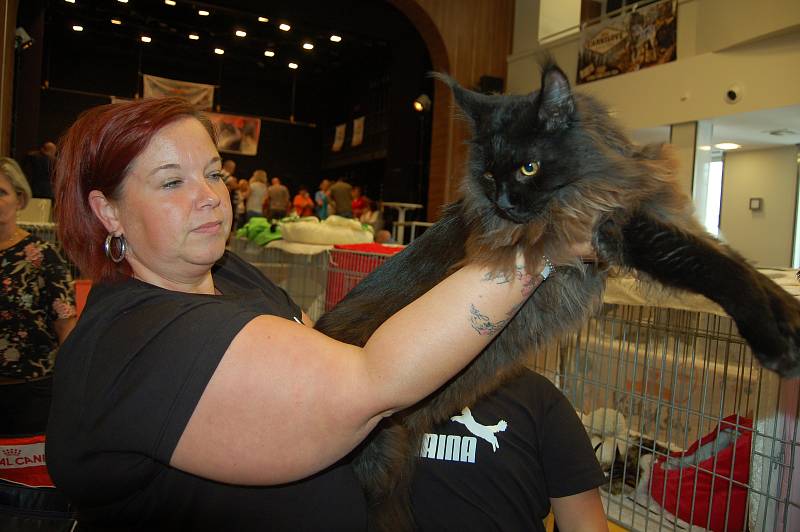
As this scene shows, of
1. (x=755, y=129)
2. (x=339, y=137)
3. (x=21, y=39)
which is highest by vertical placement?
(x=339, y=137)

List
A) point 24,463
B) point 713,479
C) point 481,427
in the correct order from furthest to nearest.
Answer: point 24,463
point 481,427
point 713,479

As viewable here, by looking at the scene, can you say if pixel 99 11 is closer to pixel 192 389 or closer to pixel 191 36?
pixel 191 36

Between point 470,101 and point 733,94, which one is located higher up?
point 733,94

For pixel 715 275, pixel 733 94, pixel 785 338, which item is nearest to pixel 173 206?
pixel 715 275

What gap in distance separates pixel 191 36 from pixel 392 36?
5554mm

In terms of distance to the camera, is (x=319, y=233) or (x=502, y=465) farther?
(x=319, y=233)

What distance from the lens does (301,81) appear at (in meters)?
17.3

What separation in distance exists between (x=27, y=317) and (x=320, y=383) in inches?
72.9

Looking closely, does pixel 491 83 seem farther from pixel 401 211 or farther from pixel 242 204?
pixel 242 204

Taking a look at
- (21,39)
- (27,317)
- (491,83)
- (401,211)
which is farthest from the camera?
(491,83)

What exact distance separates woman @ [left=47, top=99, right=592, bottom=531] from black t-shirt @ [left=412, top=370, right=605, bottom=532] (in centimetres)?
52

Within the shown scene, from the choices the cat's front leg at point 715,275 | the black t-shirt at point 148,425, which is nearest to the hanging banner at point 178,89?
the black t-shirt at point 148,425

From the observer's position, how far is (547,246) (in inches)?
40.9

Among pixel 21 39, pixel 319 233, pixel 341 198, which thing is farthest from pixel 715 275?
pixel 341 198
